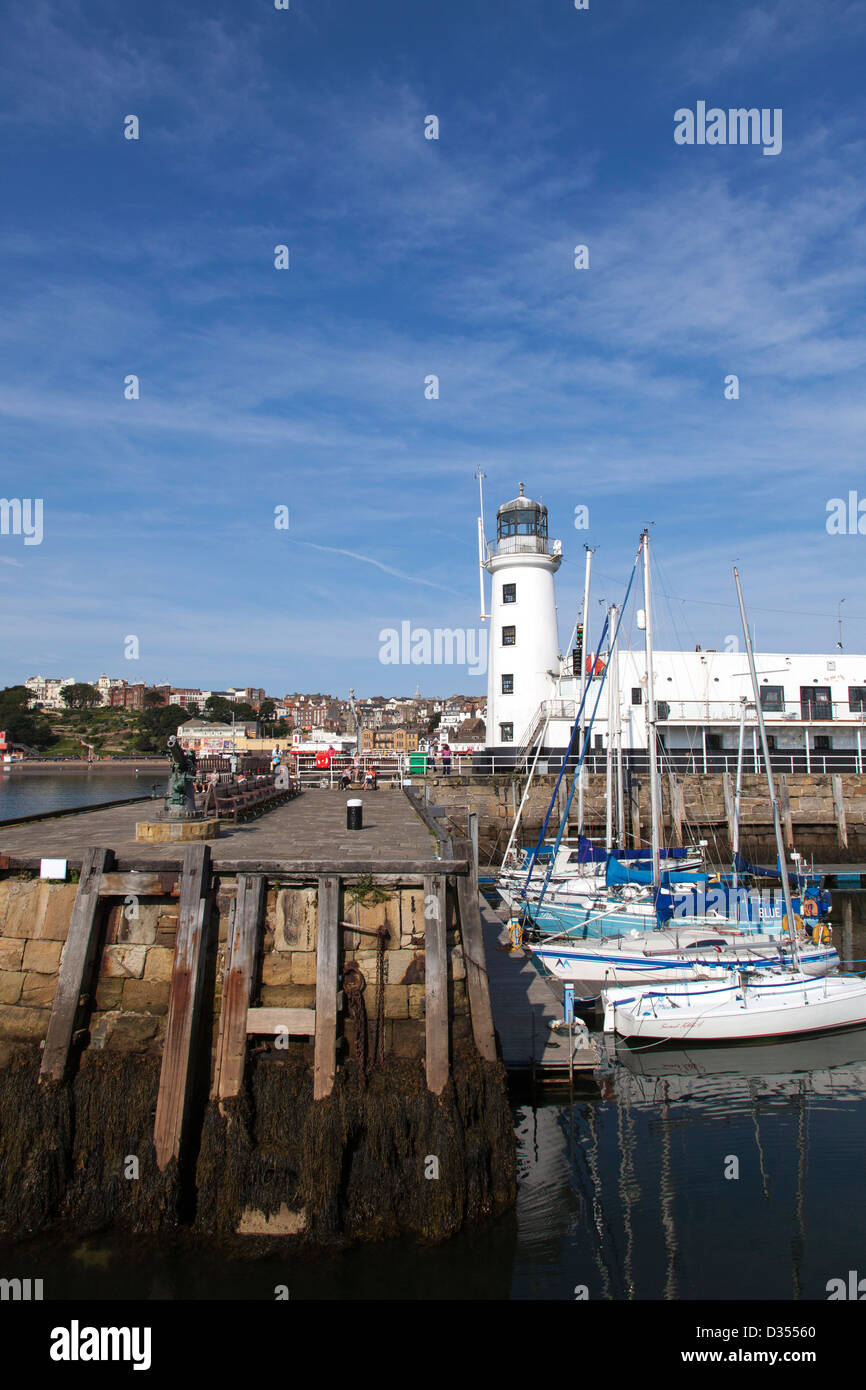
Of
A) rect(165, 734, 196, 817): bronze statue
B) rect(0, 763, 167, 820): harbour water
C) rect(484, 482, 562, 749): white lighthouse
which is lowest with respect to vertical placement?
rect(0, 763, 167, 820): harbour water

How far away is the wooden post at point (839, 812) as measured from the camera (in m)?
40.5

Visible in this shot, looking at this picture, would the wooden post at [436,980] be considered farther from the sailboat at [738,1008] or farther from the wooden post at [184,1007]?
the sailboat at [738,1008]

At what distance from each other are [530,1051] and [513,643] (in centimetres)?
3126

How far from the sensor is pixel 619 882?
85.0 ft

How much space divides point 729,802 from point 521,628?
45.5 feet

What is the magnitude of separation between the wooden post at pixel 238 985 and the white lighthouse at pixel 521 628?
33.6 m

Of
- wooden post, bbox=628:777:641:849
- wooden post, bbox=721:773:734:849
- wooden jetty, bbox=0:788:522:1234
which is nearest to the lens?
wooden jetty, bbox=0:788:522:1234

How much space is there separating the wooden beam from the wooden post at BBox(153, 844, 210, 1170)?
71 cm

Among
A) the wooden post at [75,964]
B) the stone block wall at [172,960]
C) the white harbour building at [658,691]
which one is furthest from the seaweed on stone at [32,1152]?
the white harbour building at [658,691]

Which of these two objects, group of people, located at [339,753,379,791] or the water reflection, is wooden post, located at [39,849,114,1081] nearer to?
the water reflection

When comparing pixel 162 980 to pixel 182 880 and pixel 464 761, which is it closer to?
pixel 182 880

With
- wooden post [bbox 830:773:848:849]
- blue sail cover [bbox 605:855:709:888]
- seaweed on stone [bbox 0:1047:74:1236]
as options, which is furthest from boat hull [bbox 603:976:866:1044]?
wooden post [bbox 830:773:848:849]

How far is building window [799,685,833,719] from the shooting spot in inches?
1827
